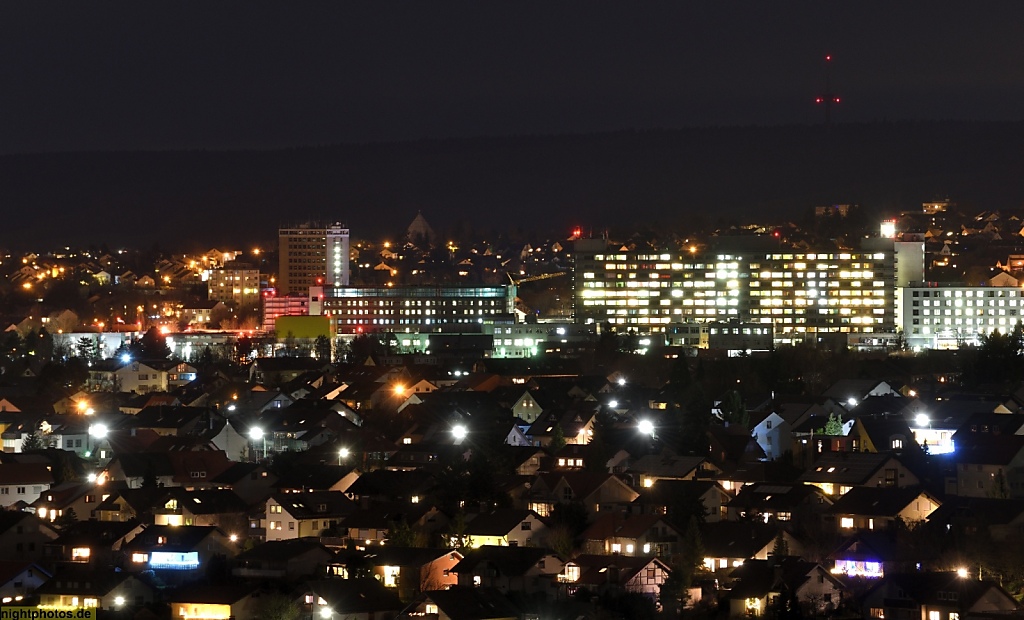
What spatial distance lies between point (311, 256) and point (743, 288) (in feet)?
90.2

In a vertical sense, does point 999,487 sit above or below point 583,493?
above

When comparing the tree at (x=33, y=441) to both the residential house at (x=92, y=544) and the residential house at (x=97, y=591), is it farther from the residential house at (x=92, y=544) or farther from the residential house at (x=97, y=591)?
the residential house at (x=97, y=591)

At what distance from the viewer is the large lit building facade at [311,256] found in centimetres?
9094

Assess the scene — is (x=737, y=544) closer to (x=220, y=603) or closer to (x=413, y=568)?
(x=413, y=568)

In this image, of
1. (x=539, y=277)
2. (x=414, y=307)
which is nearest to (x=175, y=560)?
(x=414, y=307)

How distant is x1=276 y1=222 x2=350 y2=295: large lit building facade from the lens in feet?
298

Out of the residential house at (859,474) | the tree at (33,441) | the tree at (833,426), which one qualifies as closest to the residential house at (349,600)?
the residential house at (859,474)

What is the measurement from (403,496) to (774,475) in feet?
19.6

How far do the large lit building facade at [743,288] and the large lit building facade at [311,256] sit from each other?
21506 mm

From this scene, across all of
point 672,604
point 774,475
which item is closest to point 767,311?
point 774,475

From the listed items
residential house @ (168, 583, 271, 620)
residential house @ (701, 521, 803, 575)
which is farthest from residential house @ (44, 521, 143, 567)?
residential house @ (701, 521, 803, 575)

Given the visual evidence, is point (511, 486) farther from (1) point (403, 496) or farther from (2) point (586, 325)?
(2) point (586, 325)

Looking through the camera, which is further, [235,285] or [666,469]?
[235,285]

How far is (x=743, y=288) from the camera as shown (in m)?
70.2
